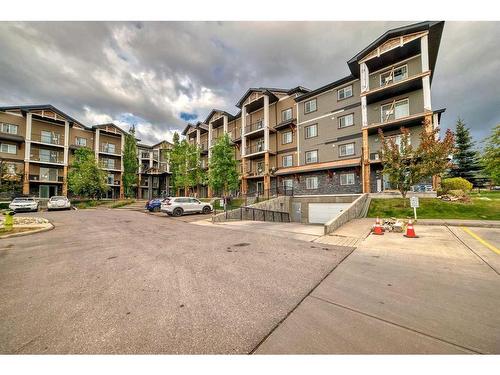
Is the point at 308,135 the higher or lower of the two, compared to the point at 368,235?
higher

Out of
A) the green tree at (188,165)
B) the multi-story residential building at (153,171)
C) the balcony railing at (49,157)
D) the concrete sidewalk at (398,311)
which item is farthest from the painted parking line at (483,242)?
the balcony railing at (49,157)

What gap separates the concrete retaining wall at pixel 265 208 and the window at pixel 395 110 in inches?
472

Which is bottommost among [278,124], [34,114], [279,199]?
[279,199]

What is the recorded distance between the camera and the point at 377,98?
62.2 feet

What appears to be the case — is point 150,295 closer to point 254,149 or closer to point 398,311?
point 398,311

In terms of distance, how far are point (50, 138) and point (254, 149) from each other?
112ft

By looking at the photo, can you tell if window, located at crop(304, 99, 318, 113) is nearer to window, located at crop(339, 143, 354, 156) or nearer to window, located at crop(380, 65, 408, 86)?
window, located at crop(339, 143, 354, 156)

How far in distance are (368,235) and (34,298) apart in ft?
34.6

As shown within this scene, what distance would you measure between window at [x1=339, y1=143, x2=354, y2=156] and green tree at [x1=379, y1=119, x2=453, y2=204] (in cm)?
628

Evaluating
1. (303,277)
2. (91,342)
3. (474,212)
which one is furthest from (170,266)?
(474,212)

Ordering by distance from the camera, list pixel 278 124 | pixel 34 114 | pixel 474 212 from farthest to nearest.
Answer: pixel 34 114, pixel 278 124, pixel 474 212

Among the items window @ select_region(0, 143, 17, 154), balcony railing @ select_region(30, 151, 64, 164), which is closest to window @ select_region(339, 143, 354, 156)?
balcony railing @ select_region(30, 151, 64, 164)

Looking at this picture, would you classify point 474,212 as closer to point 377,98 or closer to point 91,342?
point 377,98

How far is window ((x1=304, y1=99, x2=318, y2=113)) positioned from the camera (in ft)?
77.4
